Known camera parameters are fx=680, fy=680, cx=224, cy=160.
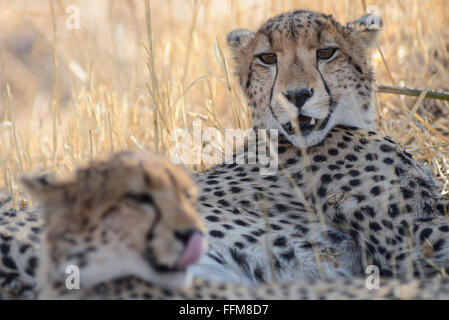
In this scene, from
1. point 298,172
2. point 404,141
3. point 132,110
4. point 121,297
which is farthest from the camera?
point 132,110

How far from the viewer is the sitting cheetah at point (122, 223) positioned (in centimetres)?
177

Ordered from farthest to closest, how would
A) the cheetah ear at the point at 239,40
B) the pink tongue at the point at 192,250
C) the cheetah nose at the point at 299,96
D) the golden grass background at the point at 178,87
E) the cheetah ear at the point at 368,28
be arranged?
the golden grass background at the point at 178,87, the cheetah ear at the point at 239,40, the cheetah ear at the point at 368,28, the cheetah nose at the point at 299,96, the pink tongue at the point at 192,250

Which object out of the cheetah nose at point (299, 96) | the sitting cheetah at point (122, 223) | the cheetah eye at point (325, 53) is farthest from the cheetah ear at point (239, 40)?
the sitting cheetah at point (122, 223)

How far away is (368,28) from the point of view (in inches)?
139

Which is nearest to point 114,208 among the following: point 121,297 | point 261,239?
point 121,297

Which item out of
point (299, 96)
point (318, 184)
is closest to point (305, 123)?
point (299, 96)

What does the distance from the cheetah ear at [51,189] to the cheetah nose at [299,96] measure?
1450 millimetres

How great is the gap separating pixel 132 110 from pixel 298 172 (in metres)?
1.67

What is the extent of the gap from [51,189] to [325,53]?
1.88m

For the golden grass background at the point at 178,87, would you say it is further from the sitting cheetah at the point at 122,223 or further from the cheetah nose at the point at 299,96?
the sitting cheetah at the point at 122,223

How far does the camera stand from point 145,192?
5.78 feet
